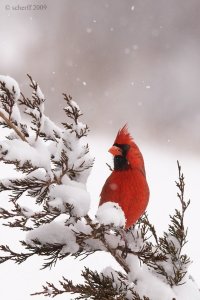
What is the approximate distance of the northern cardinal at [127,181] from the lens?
1.85m

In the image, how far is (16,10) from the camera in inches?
340

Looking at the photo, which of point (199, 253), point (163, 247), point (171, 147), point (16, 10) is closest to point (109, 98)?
point (171, 147)

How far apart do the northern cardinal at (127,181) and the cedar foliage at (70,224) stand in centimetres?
17

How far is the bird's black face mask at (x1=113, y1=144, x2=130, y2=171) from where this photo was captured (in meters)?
1.89

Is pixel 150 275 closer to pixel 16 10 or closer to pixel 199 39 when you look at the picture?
pixel 199 39

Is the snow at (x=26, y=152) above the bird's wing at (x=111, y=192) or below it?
below

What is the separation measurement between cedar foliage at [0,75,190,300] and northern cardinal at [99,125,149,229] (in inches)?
6.7

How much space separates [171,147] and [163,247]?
17.7 ft

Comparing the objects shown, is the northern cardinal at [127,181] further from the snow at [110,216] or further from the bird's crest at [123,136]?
the snow at [110,216]

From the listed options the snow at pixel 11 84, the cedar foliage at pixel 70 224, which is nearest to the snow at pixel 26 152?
the cedar foliage at pixel 70 224

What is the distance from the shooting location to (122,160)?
1921 millimetres

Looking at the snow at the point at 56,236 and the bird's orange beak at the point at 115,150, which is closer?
the snow at the point at 56,236

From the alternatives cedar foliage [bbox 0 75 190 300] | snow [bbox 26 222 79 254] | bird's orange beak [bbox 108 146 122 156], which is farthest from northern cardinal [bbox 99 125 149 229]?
snow [bbox 26 222 79 254]

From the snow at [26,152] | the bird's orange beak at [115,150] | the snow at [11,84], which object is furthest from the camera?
the bird's orange beak at [115,150]
